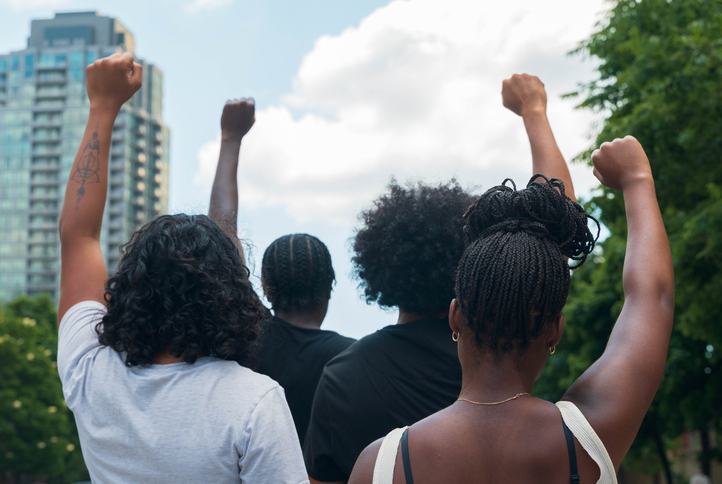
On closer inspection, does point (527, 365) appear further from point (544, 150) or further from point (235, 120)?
point (235, 120)

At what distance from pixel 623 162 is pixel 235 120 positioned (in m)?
1.88

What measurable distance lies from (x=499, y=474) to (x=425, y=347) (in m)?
0.83

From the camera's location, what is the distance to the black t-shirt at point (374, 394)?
2.30m

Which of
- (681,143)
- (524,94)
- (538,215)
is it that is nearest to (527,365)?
(538,215)

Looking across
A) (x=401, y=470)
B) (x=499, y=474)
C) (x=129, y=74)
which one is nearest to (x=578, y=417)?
(x=499, y=474)

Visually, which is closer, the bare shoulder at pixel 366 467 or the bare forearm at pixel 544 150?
the bare shoulder at pixel 366 467

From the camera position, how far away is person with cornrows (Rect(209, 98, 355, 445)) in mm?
2861

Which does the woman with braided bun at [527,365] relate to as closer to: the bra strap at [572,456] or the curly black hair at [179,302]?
the bra strap at [572,456]

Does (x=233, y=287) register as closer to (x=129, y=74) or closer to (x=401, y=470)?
(x=401, y=470)

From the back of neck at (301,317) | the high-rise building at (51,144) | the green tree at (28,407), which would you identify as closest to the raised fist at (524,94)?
the back of neck at (301,317)

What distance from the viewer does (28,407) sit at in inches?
Result: 1350

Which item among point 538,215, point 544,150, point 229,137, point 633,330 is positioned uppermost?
point 229,137

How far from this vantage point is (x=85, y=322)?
2062 millimetres

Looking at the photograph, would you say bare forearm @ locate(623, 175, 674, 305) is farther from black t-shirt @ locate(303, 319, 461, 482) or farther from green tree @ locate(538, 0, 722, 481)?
green tree @ locate(538, 0, 722, 481)
